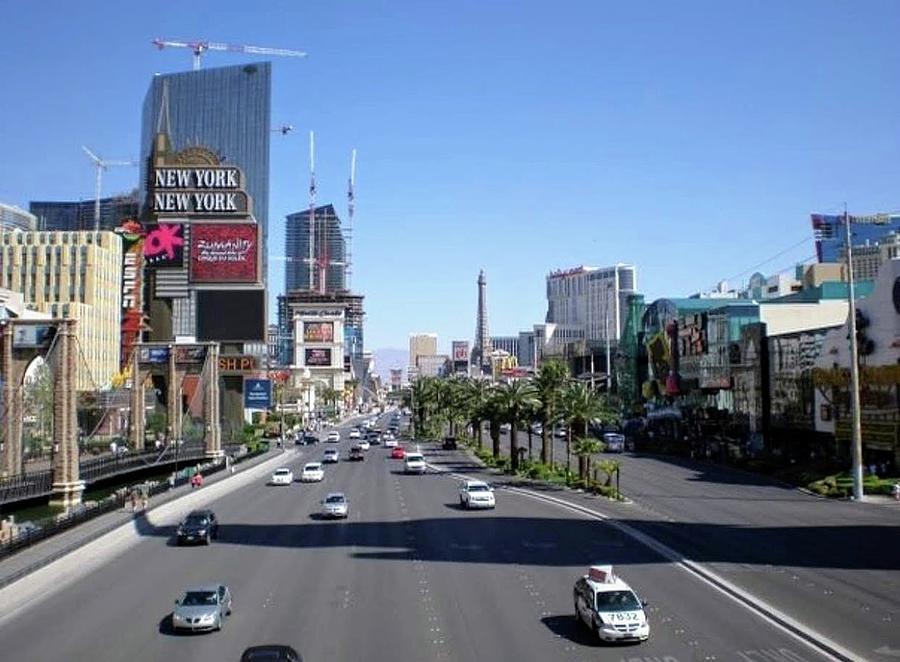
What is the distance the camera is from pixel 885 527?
41.0 m

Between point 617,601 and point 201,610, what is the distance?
10263 millimetres

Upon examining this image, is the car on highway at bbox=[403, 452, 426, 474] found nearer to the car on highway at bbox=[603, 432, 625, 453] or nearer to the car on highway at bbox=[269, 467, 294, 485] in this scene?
the car on highway at bbox=[269, 467, 294, 485]

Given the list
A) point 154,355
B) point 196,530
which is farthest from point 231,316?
point 196,530

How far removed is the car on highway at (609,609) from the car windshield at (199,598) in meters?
9.26

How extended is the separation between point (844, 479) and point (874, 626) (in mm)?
36018

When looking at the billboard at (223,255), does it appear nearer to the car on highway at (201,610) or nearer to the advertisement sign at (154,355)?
the advertisement sign at (154,355)

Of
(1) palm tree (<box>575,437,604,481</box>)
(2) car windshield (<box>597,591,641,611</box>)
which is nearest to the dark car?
(2) car windshield (<box>597,591,641,611</box>)

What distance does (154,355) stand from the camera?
9162cm

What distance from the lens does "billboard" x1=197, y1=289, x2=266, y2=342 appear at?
111 metres

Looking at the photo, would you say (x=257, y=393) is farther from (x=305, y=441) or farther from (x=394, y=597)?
(x=394, y=597)

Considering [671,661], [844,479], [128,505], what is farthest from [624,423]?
[671,661]

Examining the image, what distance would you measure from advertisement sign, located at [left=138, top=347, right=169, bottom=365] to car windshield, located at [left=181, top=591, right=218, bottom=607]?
69.9 metres

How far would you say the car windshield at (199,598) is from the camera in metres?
24.2

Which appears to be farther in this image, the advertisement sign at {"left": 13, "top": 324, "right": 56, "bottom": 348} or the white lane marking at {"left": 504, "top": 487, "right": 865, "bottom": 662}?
the advertisement sign at {"left": 13, "top": 324, "right": 56, "bottom": 348}
